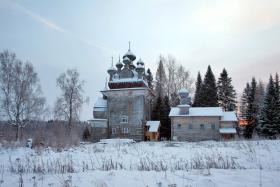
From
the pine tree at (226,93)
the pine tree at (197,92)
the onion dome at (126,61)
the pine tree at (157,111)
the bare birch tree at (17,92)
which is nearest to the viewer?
the bare birch tree at (17,92)

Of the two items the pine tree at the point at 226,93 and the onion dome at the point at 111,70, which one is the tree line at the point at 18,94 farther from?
the pine tree at the point at 226,93

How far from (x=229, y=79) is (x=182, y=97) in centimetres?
1782

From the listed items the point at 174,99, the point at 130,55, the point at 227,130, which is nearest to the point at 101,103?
the point at 130,55

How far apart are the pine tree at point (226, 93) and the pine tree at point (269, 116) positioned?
10.4 metres

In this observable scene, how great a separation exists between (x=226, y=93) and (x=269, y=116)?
12711 mm

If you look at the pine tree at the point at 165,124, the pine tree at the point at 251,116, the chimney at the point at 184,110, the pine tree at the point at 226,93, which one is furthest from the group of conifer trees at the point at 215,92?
the chimney at the point at 184,110

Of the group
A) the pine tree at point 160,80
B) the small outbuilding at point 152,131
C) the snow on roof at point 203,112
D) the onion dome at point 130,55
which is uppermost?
the onion dome at point 130,55

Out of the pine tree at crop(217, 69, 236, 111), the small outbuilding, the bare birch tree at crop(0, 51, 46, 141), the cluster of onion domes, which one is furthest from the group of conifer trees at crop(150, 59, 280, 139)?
the bare birch tree at crop(0, 51, 46, 141)

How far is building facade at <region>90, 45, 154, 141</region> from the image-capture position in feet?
112

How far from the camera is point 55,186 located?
5051 mm

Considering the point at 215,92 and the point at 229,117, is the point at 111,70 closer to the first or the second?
the point at 229,117

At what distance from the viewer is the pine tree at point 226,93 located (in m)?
44.4

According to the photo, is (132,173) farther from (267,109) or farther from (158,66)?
(158,66)

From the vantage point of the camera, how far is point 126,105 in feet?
114
